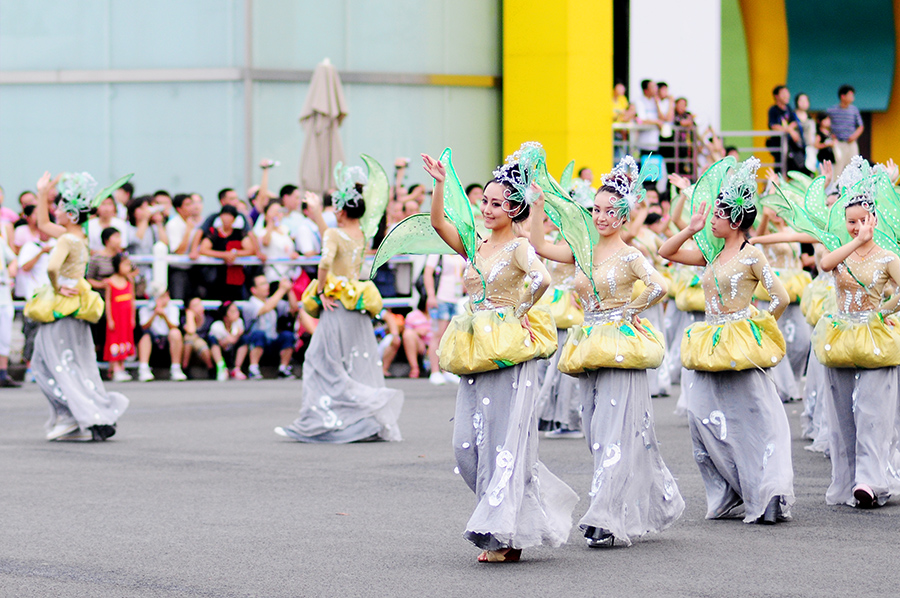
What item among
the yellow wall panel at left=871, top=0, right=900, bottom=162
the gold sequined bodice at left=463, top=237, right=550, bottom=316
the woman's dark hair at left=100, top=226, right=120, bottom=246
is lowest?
the gold sequined bodice at left=463, top=237, right=550, bottom=316

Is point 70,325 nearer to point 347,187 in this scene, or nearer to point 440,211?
point 347,187

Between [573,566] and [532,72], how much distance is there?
18.7 metres

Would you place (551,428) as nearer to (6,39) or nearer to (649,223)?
(649,223)

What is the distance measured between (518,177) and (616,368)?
122cm

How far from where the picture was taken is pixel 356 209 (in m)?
11.7

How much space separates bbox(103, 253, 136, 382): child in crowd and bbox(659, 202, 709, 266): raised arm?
9.62 metres

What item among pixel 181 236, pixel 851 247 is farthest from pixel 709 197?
pixel 181 236

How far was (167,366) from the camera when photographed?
58.4 ft

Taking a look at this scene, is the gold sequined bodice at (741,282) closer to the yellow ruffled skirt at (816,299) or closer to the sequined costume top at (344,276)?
the yellow ruffled skirt at (816,299)

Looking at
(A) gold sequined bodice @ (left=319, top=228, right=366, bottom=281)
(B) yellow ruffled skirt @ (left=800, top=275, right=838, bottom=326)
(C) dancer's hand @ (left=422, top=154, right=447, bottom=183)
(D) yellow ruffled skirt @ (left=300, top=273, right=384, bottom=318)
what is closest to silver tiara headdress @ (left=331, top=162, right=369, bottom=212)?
(A) gold sequined bodice @ (left=319, top=228, right=366, bottom=281)

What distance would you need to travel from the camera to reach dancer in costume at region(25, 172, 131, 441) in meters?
11.5

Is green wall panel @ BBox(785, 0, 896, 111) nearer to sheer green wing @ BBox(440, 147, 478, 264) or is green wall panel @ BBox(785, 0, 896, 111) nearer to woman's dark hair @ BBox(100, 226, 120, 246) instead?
woman's dark hair @ BBox(100, 226, 120, 246)

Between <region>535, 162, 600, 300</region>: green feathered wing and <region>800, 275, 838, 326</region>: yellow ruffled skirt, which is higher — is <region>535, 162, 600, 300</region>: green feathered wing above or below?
above

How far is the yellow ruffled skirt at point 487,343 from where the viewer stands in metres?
6.92
